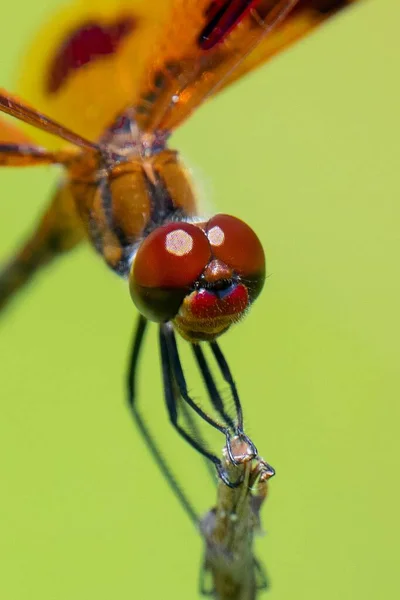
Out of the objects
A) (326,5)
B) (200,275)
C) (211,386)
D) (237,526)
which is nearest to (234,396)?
(211,386)

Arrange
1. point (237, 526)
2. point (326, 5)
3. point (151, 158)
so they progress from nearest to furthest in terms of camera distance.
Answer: point (237, 526) < point (151, 158) < point (326, 5)

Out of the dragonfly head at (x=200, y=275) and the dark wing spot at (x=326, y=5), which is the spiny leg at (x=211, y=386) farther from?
the dark wing spot at (x=326, y=5)

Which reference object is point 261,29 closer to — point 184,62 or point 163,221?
point 184,62

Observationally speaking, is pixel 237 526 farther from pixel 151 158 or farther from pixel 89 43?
pixel 89 43

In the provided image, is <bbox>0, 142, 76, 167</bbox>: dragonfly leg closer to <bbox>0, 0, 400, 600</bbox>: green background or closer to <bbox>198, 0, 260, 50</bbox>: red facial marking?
<bbox>0, 0, 400, 600</bbox>: green background

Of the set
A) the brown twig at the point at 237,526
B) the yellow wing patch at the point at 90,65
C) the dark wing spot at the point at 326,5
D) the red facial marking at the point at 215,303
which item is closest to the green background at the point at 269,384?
the yellow wing patch at the point at 90,65

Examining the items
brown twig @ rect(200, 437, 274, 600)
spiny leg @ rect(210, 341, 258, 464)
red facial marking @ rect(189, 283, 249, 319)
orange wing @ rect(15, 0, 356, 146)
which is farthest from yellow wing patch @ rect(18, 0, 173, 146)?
brown twig @ rect(200, 437, 274, 600)

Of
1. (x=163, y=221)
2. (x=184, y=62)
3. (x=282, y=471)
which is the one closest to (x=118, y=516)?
(x=282, y=471)
